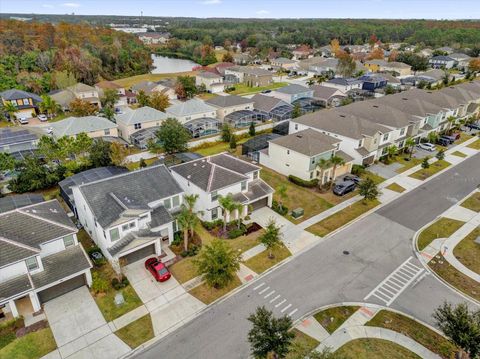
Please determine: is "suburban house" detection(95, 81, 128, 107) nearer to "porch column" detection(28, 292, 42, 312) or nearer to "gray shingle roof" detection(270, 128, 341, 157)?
"gray shingle roof" detection(270, 128, 341, 157)

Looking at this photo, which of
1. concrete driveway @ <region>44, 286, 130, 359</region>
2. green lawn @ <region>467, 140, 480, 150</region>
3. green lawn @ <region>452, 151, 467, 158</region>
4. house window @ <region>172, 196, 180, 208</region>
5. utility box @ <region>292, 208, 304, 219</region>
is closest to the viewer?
concrete driveway @ <region>44, 286, 130, 359</region>

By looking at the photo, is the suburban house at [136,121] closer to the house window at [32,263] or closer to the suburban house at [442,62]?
the house window at [32,263]

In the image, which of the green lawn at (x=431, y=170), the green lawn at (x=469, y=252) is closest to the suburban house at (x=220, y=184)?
the green lawn at (x=469, y=252)

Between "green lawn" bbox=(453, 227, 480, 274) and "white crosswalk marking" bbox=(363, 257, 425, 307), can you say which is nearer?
"white crosswalk marking" bbox=(363, 257, 425, 307)

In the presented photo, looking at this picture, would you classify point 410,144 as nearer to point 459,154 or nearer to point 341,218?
point 459,154

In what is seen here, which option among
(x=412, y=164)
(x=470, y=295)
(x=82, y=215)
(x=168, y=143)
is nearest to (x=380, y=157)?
(x=412, y=164)

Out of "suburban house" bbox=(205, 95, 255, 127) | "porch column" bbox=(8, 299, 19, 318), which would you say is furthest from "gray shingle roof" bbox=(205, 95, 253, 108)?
"porch column" bbox=(8, 299, 19, 318)

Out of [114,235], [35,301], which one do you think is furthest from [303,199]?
[35,301]
